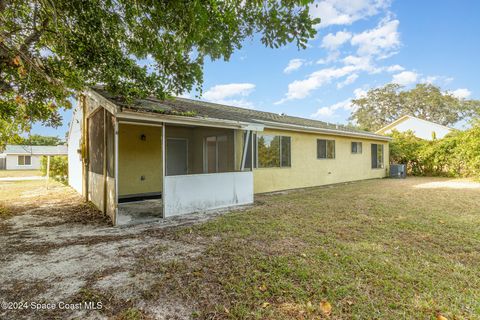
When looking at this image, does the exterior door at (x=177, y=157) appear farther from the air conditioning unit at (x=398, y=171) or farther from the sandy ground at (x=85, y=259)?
the air conditioning unit at (x=398, y=171)

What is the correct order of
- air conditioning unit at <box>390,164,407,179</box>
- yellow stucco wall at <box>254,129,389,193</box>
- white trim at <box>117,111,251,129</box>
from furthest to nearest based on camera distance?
air conditioning unit at <box>390,164,407,179</box>
yellow stucco wall at <box>254,129,389,193</box>
white trim at <box>117,111,251,129</box>

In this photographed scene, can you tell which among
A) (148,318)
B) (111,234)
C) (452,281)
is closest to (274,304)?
(148,318)

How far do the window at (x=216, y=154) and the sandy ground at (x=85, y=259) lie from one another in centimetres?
294

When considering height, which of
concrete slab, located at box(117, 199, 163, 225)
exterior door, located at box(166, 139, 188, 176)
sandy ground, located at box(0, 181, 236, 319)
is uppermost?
exterior door, located at box(166, 139, 188, 176)

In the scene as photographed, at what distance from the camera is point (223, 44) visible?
4.71 meters

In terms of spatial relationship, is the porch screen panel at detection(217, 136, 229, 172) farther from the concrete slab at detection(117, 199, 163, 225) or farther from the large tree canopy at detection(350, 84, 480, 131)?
the large tree canopy at detection(350, 84, 480, 131)

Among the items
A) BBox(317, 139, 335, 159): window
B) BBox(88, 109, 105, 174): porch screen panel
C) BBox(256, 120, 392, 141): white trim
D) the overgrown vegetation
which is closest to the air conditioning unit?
the overgrown vegetation

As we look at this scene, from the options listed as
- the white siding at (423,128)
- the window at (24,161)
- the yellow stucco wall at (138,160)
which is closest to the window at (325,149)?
the yellow stucco wall at (138,160)

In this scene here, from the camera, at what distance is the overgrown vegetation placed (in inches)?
537

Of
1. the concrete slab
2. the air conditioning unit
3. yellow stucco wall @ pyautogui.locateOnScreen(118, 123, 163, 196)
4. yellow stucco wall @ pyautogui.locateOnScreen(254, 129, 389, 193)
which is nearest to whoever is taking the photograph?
the concrete slab

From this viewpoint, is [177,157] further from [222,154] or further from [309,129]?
[309,129]

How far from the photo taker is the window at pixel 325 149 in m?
11.8

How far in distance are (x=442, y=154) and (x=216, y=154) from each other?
15.1 meters

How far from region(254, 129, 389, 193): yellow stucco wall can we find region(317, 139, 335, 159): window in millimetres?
203
